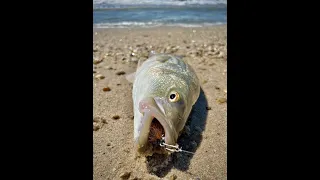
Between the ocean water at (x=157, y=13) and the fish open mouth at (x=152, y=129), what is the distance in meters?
8.80

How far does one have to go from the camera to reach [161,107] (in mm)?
2537

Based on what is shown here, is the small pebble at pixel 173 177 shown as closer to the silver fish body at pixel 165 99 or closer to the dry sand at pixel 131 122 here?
the dry sand at pixel 131 122

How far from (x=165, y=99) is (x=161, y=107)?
170mm

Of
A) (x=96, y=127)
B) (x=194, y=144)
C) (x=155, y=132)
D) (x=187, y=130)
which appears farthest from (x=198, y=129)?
(x=96, y=127)

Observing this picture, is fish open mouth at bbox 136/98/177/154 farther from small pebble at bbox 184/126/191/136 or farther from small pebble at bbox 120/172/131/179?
small pebble at bbox 184/126/191/136

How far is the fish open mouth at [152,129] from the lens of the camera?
2389mm

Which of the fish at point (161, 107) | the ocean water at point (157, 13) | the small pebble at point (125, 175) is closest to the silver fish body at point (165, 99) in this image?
the fish at point (161, 107)

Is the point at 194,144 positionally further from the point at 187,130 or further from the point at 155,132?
the point at 155,132

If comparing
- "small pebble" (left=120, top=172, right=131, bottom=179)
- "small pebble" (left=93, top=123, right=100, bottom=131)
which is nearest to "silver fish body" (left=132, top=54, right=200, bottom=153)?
"small pebble" (left=120, top=172, right=131, bottom=179)

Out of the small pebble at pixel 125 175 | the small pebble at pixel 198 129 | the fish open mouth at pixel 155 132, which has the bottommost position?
the small pebble at pixel 125 175
